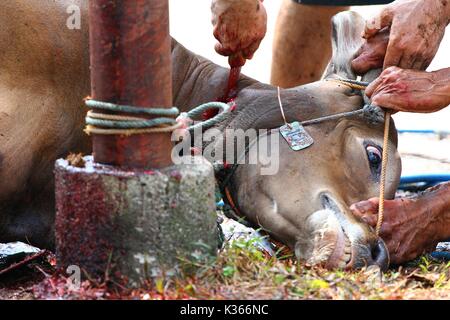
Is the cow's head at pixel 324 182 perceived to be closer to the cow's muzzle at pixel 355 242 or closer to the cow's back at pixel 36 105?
the cow's muzzle at pixel 355 242

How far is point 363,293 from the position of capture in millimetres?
2666

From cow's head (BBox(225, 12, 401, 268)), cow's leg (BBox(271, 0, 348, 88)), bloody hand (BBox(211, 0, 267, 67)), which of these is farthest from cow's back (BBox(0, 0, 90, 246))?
cow's leg (BBox(271, 0, 348, 88))

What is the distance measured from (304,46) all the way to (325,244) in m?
3.12

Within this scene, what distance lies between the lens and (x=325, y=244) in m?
3.17

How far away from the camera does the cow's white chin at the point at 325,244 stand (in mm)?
3139

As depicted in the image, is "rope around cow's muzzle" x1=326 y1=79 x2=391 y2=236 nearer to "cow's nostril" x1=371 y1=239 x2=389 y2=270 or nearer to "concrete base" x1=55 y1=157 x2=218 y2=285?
"cow's nostril" x1=371 y1=239 x2=389 y2=270

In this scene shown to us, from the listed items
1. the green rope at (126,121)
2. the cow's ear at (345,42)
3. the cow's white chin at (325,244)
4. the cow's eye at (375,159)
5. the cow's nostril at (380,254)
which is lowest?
the cow's nostril at (380,254)

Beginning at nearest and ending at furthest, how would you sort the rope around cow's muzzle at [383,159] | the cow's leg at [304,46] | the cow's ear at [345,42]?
the rope around cow's muzzle at [383,159] → the cow's ear at [345,42] → the cow's leg at [304,46]

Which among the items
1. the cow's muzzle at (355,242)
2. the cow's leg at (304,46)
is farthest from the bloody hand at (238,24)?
the cow's leg at (304,46)

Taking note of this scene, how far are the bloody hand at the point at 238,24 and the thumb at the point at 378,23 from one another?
460mm

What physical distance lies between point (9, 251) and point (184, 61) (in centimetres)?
123

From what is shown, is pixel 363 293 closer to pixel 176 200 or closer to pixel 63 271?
pixel 176 200

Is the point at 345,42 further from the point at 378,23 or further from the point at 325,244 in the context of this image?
the point at 325,244
